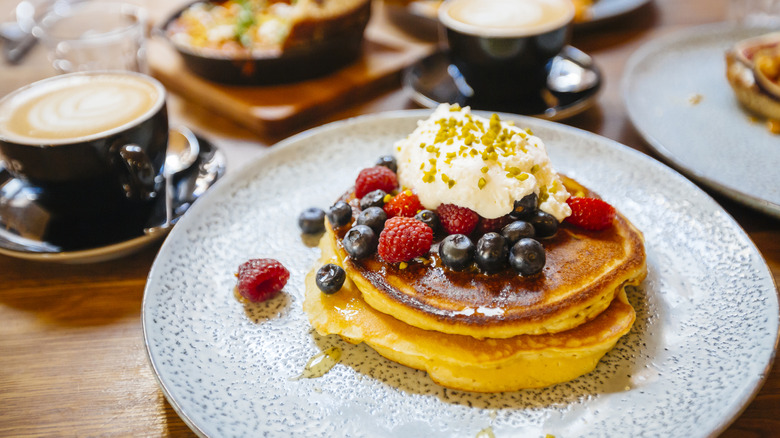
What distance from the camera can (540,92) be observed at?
203 cm

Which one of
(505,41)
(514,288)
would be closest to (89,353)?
(514,288)

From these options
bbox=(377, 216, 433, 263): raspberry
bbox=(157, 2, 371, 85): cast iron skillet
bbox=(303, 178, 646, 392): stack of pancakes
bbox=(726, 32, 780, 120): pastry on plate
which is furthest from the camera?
bbox=(157, 2, 371, 85): cast iron skillet

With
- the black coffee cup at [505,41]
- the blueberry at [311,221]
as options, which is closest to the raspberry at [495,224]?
the blueberry at [311,221]

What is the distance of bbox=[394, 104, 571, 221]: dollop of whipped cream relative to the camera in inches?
47.8

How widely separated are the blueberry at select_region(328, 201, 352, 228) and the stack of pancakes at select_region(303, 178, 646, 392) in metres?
0.10

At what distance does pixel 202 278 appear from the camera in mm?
1252

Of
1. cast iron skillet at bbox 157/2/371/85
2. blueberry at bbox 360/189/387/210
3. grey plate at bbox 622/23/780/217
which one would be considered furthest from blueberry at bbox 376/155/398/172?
cast iron skillet at bbox 157/2/371/85

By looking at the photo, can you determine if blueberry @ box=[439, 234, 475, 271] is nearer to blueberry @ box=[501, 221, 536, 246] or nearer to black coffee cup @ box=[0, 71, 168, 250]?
blueberry @ box=[501, 221, 536, 246]

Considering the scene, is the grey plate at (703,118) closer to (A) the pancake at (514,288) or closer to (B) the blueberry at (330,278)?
(A) the pancake at (514,288)

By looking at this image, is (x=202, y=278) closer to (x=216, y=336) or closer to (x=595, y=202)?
(x=216, y=336)

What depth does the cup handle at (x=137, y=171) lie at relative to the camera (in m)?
1.39

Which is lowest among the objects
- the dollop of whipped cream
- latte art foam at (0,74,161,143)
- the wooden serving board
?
the wooden serving board

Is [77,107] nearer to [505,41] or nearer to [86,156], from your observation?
[86,156]

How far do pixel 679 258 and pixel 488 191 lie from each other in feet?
1.47
